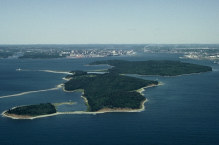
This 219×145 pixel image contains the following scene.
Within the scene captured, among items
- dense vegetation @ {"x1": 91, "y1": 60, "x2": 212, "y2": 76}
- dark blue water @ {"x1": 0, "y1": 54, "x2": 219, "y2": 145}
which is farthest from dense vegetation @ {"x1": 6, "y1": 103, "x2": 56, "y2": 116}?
dense vegetation @ {"x1": 91, "y1": 60, "x2": 212, "y2": 76}

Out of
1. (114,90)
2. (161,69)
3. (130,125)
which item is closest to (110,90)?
(114,90)

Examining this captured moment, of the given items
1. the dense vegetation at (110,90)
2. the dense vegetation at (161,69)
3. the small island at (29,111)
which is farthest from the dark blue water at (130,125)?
the dense vegetation at (161,69)

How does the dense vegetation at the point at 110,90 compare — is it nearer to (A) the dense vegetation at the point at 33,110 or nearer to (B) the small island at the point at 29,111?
(A) the dense vegetation at the point at 33,110

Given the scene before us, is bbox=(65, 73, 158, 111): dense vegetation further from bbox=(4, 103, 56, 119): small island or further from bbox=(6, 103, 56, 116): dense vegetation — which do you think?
bbox=(4, 103, 56, 119): small island

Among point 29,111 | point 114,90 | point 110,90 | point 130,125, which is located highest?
point 110,90

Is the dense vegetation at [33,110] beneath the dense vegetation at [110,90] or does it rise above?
beneath

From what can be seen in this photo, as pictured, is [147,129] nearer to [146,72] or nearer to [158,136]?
[158,136]

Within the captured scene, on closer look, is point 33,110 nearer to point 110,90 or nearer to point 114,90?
point 110,90
